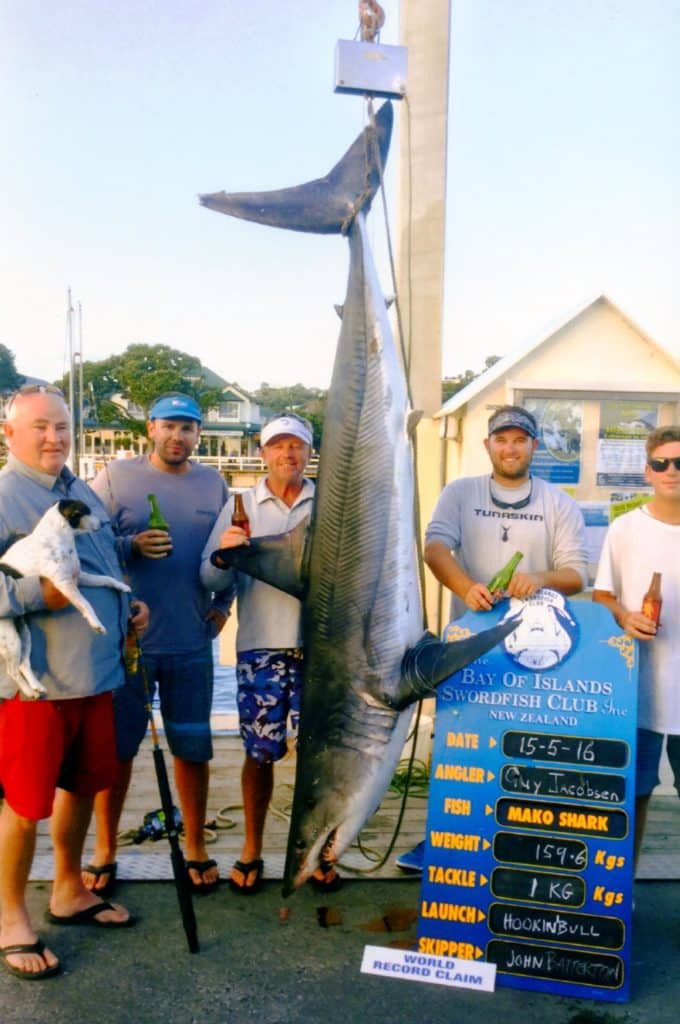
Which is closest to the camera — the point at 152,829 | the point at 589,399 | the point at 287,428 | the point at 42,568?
the point at 42,568

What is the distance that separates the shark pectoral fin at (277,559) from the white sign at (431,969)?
42.8 inches

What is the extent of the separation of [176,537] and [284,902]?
130cm

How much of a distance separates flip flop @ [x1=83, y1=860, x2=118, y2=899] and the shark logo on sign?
159 centimetres

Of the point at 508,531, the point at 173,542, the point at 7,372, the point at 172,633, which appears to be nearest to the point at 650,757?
the point at 508,531

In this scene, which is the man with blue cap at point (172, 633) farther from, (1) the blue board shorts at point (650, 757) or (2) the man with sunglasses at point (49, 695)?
(1) the blue board shorts at point (650, 757)

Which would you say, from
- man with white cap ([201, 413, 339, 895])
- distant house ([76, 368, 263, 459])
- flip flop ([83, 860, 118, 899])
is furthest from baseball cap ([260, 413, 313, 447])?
distant house ([76, 368, 263, 459])

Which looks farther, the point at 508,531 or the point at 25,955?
the point at 508,531

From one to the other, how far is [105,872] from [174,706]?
24.1 inches

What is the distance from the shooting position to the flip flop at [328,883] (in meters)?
3.08

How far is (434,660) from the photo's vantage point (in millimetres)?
2471

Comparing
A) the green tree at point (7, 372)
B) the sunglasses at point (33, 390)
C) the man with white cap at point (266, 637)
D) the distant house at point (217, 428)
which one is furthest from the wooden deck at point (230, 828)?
the green tree at point (7, 372)

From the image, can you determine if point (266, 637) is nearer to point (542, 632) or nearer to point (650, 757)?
point (542, 632)

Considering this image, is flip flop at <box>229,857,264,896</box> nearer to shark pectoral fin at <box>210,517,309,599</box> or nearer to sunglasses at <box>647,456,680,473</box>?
shark pectoral fin at <box>210,517,309,599</box>

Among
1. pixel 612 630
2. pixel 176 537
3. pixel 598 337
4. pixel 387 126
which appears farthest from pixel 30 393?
pixel 598 337
